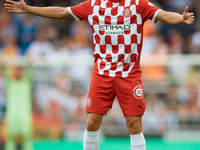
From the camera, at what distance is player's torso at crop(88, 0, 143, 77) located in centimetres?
420

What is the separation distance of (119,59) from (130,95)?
1.37 ft

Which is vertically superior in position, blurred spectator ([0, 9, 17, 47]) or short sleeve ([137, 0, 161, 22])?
short sleeve ([137, 0, 161, 22])

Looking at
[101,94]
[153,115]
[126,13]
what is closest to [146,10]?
[126,13]

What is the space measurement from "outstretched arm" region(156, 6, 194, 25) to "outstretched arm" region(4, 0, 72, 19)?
1084 millimetres

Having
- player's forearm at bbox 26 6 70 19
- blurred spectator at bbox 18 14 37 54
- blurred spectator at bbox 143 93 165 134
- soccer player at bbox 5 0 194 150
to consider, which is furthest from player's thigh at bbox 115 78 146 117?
blurred spectator at bbox 18 14 37 54

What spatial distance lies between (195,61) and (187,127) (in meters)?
1.37

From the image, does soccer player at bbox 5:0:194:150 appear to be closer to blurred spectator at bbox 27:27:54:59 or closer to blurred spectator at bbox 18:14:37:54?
blurred spectator at bbox 27:27:54:59

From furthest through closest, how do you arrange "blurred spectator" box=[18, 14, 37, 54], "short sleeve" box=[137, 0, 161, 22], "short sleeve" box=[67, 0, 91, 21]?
"blurred spectator" box=[18, 14, 37, 54] < "short sleeve" box=[67, 0, 91, 21] < "short sleeve" box=[137, 0, 161, 22]

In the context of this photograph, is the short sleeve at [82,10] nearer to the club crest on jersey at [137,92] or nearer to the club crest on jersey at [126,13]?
the club crest on jersey at [126,13]

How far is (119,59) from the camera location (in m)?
4.24

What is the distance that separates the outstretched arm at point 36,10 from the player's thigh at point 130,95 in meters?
1.02

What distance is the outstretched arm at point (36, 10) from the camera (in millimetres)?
4398

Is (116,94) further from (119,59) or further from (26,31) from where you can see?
(26,31)

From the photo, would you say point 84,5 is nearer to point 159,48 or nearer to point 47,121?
point 47,121
